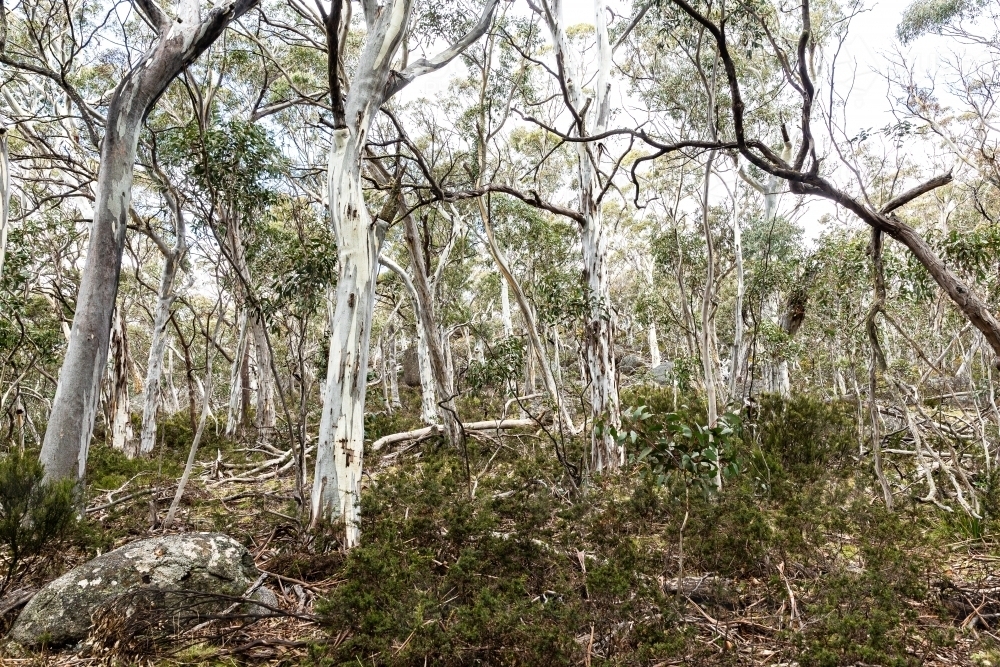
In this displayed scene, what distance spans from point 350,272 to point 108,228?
79.7 inches

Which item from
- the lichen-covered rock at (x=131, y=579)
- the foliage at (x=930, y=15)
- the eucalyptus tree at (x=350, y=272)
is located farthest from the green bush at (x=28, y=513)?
the foliage at (x=930, y=15)

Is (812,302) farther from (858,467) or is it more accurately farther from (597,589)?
(597,589)

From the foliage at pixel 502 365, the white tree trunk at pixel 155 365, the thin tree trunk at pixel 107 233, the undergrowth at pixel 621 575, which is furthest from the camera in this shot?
the white tree trunk at pixel 155 365

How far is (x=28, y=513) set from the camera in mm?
3414

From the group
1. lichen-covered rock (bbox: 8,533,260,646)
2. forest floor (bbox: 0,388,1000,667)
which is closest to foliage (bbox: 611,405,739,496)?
forest floor (bbox: 0,388,1000,667)

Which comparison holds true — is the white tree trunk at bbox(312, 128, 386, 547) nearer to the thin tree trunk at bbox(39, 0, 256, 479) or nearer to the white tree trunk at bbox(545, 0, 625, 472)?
the thin tree trunk at bbox(39, 0, 256, 479)

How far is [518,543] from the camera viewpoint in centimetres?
370

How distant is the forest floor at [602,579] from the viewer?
262 centimetres

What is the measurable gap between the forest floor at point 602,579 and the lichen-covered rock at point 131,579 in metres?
0.15

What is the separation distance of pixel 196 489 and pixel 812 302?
12.8 m

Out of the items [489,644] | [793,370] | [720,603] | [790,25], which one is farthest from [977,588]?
[793,370]

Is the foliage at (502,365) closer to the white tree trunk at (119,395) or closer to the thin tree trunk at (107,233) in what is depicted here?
the thin tree trunk at (107,233)

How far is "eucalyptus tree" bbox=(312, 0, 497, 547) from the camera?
4598 millimetres

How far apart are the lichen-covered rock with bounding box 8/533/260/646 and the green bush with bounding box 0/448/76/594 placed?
0.43 meters
